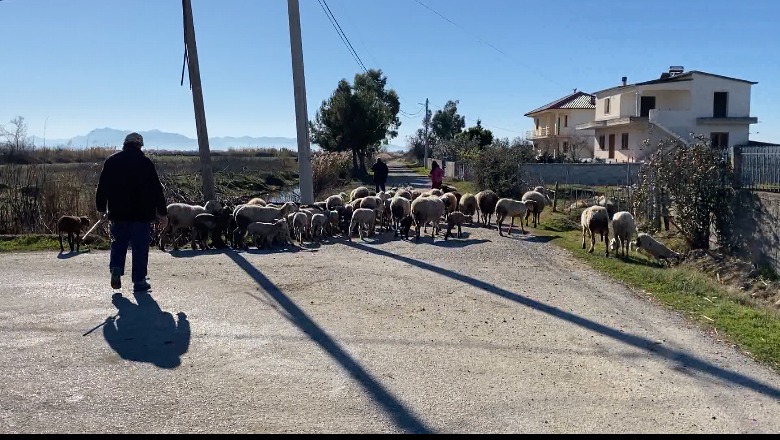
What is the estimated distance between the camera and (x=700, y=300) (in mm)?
9195

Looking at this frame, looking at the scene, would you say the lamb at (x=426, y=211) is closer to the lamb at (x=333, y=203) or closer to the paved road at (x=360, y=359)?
the lamb at (x=333, y=203)

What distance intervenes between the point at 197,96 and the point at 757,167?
42.0 ft

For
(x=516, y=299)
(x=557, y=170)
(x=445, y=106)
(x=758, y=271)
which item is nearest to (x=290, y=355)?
(x=516, y=299)

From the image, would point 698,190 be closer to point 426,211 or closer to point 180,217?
point 426,211

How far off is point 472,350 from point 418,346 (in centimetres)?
54

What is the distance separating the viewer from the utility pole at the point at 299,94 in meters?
15.6

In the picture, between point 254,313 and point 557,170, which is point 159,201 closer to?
point 254,313

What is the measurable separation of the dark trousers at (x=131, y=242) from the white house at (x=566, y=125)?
166ft

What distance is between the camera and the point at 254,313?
7809 millimetres

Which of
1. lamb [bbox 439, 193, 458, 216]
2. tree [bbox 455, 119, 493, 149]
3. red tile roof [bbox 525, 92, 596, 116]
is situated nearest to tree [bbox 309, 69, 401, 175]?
tree [bbox 455, 119, 493, 149]

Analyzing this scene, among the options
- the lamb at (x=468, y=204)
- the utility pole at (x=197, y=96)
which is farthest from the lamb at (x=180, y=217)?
the lamb at (x=468, y=204)

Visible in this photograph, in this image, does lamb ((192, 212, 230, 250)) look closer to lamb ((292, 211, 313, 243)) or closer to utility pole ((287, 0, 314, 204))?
lamb ((292, 211, 313, 243))

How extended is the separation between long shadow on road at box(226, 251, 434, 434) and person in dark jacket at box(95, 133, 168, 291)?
1.71 metres

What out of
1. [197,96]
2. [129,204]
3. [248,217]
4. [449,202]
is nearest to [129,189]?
[129,204]
